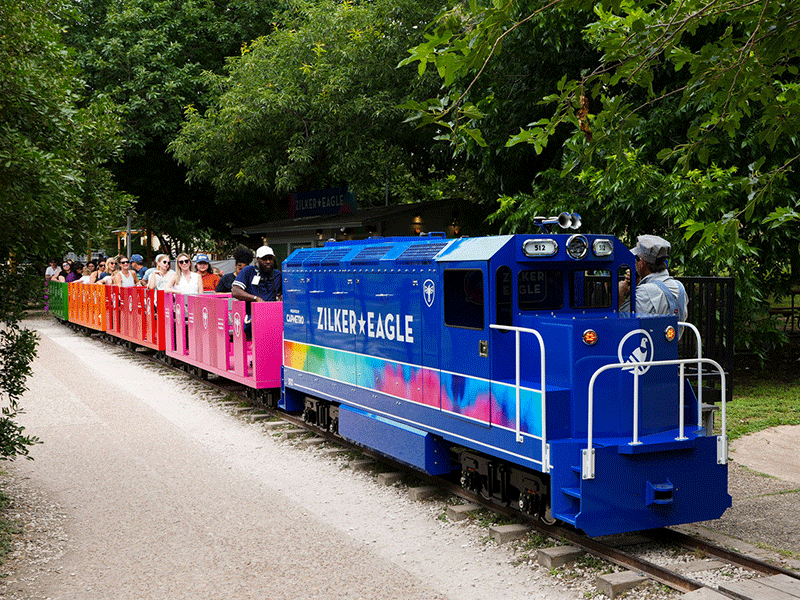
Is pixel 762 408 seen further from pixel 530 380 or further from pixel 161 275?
pixel 161 275

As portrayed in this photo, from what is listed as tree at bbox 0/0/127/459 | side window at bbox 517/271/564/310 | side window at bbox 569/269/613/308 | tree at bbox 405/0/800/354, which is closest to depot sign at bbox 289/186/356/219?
tree at bbox 405/0/800/354

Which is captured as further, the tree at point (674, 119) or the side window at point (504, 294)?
the side window at point (504, 294)

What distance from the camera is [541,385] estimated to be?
19.9 ft

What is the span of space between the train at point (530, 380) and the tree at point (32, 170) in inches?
119

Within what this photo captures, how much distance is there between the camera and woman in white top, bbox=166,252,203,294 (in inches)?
635

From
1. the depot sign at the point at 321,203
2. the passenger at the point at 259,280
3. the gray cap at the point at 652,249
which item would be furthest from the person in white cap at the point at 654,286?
the depot sign at the point at 321,203

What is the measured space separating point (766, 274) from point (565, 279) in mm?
9627

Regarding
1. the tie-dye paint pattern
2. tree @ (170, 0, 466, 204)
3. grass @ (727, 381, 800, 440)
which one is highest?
tree @ (170, 0, 466, 204)

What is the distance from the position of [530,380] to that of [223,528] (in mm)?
2873

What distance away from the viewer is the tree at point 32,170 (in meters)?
6.32

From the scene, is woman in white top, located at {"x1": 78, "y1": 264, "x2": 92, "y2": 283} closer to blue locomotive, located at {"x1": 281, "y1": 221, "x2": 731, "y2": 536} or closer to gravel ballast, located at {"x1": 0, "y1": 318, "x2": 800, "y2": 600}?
gravel ballast, located at {"x1": 0, "y1": 318, "x2": 800, "y2": 600}

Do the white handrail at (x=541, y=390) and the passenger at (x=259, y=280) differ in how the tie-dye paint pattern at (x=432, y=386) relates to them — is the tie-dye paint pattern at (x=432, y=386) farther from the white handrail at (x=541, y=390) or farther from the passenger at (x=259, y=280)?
the passenger at (x=259, y=280)

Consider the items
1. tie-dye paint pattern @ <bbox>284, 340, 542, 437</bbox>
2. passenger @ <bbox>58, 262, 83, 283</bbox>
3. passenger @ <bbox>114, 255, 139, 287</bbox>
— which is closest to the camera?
tie-dye paint pattern @ <bbox>284, 340, 542, 437</bbox>

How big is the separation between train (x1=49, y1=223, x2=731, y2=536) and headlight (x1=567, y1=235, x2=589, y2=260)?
0.02 meters
